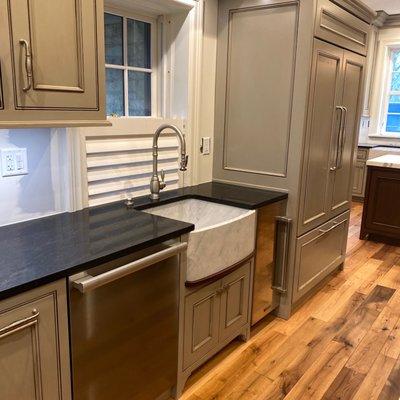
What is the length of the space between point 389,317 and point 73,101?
250 centimetres

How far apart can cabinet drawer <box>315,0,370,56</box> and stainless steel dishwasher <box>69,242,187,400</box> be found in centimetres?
158

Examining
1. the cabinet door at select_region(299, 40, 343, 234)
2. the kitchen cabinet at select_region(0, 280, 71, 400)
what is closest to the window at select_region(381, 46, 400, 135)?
the cabinet door at select_region(299, 40, 343, 234)

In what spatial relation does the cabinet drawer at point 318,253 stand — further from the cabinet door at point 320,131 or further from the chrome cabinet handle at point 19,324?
the chrome cabinet handle at point 19,324

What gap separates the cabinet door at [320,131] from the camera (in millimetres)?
2475

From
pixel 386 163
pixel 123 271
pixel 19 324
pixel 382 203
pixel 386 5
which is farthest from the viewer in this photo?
pixel 386 5

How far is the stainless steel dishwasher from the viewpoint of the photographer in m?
1.39

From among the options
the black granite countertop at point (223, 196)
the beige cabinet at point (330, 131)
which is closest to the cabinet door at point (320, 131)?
the beige cabinet at point (330, 131)

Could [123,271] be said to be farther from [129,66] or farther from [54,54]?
[129,66]

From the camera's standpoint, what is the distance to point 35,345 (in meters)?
1.25

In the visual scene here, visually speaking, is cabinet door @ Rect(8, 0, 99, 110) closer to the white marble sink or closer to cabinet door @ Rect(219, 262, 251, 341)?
the white marble sink

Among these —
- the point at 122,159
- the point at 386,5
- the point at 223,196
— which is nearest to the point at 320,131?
the point at 223,196

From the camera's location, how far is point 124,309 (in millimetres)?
1533

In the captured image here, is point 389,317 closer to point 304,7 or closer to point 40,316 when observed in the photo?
point 304,7

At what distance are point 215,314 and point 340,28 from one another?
6.37 ft
